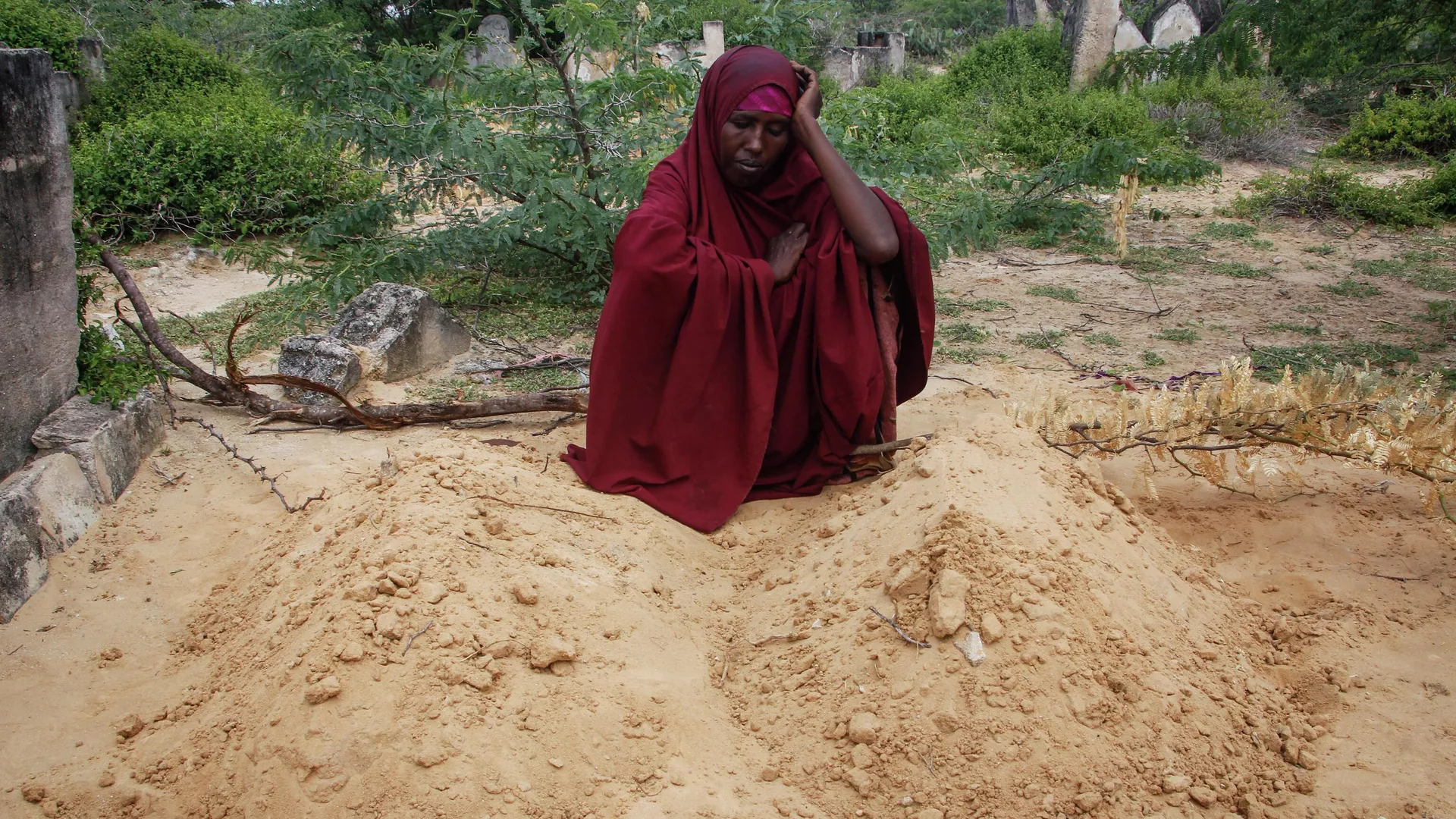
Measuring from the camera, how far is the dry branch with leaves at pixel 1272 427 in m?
3.11

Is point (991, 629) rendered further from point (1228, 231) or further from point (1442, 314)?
point (1228, 231)

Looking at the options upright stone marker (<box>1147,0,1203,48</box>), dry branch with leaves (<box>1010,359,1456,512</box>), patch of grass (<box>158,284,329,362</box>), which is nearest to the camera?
dry branch with leaves (<box>1010,359,1456,512</box>)

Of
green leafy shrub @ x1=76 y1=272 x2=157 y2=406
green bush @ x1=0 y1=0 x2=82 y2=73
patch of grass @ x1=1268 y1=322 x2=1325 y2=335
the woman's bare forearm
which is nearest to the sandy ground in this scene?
green leafy shrub @ x1=76 y1=272 x2=157 y2=406

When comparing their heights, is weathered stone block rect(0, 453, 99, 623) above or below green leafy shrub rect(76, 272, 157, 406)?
below

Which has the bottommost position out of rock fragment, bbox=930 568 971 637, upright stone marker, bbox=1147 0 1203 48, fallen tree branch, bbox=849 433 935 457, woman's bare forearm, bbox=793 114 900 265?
fallen tree branch, bbox=849 433 935 457

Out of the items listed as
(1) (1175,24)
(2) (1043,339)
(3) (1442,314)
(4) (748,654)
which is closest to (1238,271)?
(3) (1442,314)

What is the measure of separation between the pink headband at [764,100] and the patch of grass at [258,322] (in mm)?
3052

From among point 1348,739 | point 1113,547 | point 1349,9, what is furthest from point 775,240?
point 1349,9

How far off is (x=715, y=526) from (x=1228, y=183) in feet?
26.9

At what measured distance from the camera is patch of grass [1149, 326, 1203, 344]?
18.5 ft

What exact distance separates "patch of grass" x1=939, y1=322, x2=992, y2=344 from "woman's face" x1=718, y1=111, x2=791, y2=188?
2398mm

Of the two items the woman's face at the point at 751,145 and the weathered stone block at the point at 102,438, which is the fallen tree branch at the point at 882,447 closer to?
→ the woman's face at the point at 751,145

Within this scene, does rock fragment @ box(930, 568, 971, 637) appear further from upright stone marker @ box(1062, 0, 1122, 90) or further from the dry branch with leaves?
upright stone marker @ box(1062, 0, 1122, 90)

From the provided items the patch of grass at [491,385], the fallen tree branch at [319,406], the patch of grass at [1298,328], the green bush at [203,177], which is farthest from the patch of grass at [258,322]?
the patch of grass at [1298,328]
